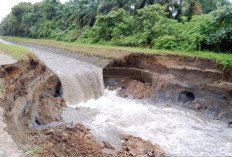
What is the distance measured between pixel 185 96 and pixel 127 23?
28.1 ft

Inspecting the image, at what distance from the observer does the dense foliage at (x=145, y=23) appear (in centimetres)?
977

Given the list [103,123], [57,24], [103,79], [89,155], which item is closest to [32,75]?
[103,123]

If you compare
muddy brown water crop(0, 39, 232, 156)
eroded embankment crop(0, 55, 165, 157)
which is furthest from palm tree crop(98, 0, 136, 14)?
eroded embankment crop(0, 55, 165, 157)

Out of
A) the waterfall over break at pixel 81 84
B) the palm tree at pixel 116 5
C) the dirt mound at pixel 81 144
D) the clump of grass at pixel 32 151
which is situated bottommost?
the dirt mound at pixel 81 144

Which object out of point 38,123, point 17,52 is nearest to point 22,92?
point 38,123

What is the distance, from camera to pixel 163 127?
301 inches

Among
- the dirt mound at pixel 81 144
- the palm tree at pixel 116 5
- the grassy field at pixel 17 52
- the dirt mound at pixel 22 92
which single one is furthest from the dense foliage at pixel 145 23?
the grassy field at pixel 17 52

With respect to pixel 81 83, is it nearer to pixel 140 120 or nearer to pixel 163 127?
pixel 140 120

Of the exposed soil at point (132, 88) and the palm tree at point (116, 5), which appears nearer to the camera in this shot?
the exposed soil at point (132, 88)

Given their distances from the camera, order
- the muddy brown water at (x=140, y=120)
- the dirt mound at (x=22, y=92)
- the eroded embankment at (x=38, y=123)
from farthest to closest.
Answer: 1. the muddy brown water at (x=140, y=120)
2. the eroded embankment at (x=38, y=123)
3. the dirt mound at (x=22, y=92)

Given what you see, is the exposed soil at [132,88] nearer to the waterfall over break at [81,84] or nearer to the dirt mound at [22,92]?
the waterfall over break at [81,84]

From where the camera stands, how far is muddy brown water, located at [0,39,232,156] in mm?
6574

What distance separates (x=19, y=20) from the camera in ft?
122

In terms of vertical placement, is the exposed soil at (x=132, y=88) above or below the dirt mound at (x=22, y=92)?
below
